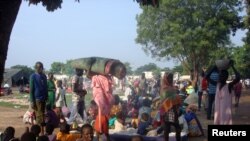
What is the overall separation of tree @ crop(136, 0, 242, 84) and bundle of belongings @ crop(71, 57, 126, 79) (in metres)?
22.8

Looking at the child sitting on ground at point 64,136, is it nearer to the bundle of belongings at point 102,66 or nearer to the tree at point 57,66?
the bundle of belongings at point 102,66

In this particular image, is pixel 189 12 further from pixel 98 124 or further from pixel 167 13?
pixel 98 124

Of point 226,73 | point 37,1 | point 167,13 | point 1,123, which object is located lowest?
point 1,123

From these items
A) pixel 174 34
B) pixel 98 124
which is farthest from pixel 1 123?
pixel 174 34

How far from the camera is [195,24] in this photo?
118ft

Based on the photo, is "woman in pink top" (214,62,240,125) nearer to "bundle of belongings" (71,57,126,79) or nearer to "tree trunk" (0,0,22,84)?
"bundle of belongings" (71,57,126,79)

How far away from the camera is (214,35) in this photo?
34906 mm

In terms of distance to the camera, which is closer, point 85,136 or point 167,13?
point 85,136

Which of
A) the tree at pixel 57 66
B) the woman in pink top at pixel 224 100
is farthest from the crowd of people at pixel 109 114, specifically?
the tree at pixel 57 66

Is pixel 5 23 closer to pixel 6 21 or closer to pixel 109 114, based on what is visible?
pixel 6 21

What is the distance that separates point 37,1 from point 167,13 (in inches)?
1191

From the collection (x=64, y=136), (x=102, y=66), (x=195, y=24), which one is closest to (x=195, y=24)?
(x=195, y=24)

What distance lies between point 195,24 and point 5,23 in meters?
31.5

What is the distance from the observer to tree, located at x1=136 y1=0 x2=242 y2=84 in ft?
115
